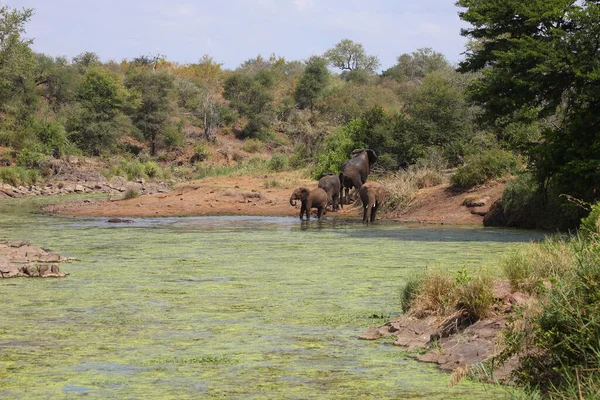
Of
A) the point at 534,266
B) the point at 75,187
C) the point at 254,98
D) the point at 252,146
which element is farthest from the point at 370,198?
the point at 254,98

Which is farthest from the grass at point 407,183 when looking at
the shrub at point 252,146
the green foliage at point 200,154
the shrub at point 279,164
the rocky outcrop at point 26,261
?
the shrub at point 252,146

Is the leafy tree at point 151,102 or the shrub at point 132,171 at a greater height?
the leafy tree at point 151,102

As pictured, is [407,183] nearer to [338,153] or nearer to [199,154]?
[338,153]

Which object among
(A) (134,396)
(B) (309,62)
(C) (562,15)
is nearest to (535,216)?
(C) (562,15)

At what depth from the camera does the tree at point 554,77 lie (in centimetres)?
2023

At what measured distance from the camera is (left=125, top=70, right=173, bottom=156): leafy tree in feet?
200

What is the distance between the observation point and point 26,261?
50.5 ft

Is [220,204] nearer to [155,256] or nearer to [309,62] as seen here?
[155,256]

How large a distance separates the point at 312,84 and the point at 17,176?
2818 cm

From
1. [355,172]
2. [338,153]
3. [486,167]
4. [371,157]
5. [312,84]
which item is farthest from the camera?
[312,84]

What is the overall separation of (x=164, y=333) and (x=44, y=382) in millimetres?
2216

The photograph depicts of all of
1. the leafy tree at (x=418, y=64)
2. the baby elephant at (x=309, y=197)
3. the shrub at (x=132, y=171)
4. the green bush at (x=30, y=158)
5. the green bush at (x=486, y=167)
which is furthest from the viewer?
the leafy tree at (x=418, y=64)

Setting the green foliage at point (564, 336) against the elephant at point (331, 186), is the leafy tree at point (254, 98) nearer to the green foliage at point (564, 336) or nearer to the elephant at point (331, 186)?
the elephant at point (331, 186)

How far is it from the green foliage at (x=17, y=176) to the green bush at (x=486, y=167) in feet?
81.1
